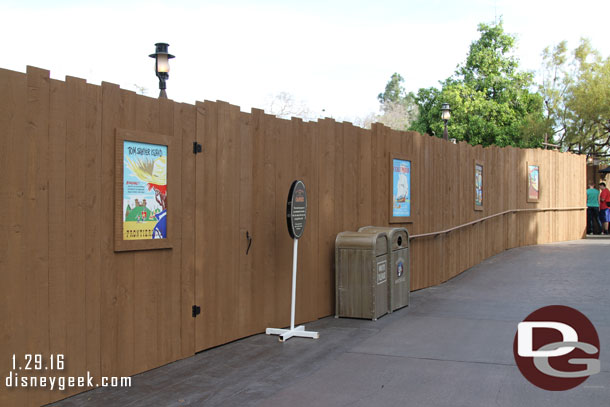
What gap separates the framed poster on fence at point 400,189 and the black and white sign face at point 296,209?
305 cm

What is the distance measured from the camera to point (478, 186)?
45.0 feet

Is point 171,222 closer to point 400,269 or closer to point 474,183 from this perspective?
point 400,269

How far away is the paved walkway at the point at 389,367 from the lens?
4879 mm

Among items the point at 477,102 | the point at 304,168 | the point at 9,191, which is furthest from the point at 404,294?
the point at 477,102

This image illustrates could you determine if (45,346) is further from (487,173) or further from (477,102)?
(477,102)

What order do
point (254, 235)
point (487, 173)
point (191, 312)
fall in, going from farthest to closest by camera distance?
point (487, 173), point (254, 235), point (191, 312)

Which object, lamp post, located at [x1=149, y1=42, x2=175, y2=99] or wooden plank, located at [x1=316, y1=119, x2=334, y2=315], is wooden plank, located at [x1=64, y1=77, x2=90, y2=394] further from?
lamp post, located at [x1=149, y1=42, x2=175, y2=99]

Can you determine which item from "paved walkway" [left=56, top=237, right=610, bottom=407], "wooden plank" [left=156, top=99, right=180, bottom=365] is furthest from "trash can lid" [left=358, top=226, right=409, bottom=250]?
"wooden plank" [left=156, top=99, right=180, bottom=365]

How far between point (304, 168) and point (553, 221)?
12686mm

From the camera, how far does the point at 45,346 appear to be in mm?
4746

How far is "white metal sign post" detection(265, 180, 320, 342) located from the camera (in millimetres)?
7035

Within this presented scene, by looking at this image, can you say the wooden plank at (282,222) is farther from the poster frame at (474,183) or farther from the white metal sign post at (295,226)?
the poster frame at (474,183)

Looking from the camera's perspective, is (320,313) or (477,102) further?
(477,102)

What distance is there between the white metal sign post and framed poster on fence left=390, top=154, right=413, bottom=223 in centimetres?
306
